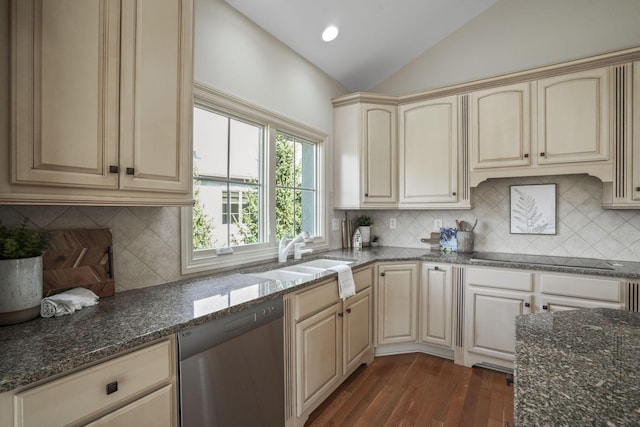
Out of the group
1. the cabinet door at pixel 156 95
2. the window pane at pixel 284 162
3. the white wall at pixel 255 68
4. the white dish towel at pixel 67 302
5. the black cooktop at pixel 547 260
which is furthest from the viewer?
the window pane at pixel 284 162

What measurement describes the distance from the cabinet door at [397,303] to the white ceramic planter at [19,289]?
2.27 meters

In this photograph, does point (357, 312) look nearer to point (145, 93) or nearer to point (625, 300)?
point (625, 300)

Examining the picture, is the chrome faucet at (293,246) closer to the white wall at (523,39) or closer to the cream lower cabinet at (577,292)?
the cream lower cabinet at (577,292)

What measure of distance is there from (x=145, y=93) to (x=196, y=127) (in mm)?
655

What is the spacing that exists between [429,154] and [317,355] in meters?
2.11

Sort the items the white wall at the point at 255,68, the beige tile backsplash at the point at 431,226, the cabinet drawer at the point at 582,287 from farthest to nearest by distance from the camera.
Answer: the cabinet drawer at the point at 582,287
the white wall at the point at 255,68
the beige tile backsplash at the point at 431,226

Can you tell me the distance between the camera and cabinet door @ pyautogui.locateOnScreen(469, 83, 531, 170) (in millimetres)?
2646

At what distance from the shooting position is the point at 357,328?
2.48 meters

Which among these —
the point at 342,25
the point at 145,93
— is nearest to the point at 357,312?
the point at 145,93

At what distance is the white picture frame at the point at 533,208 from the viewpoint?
9.15ft

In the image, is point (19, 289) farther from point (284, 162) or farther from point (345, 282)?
point (284, 162)

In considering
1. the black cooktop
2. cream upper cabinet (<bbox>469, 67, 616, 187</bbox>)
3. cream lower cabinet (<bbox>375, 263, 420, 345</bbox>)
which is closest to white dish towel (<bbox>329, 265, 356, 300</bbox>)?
cream lower cabinet (<bbox>375, 263, 420, 345</bbox>)

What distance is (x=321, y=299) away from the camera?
2010 millimetres

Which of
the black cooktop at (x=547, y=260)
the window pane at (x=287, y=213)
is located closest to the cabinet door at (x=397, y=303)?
the black cooktop at (x=547, y=260)
